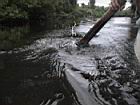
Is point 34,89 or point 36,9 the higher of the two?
point 36,9

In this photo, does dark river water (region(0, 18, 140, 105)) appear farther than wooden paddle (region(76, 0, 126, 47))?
No

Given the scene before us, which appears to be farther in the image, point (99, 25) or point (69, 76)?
point (99, 25)

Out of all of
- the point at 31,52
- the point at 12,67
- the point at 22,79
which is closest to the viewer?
the point at 22,79

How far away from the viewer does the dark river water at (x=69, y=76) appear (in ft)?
27.9

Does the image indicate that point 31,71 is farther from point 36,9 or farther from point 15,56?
point 36,9

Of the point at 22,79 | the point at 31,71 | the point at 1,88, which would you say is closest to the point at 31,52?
the point at 31,71

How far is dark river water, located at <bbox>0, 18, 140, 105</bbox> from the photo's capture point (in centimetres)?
852

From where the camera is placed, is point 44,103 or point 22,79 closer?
point 44,103

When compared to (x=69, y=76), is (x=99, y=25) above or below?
above

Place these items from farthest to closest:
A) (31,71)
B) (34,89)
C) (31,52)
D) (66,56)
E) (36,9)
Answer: (36,9), (31,52), (66,56), (31,71), (34,89)

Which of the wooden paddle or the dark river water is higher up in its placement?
the wooden paddle

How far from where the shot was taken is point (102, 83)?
999cm

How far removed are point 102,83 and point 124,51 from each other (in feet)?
23.4

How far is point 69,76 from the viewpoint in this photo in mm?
10773
